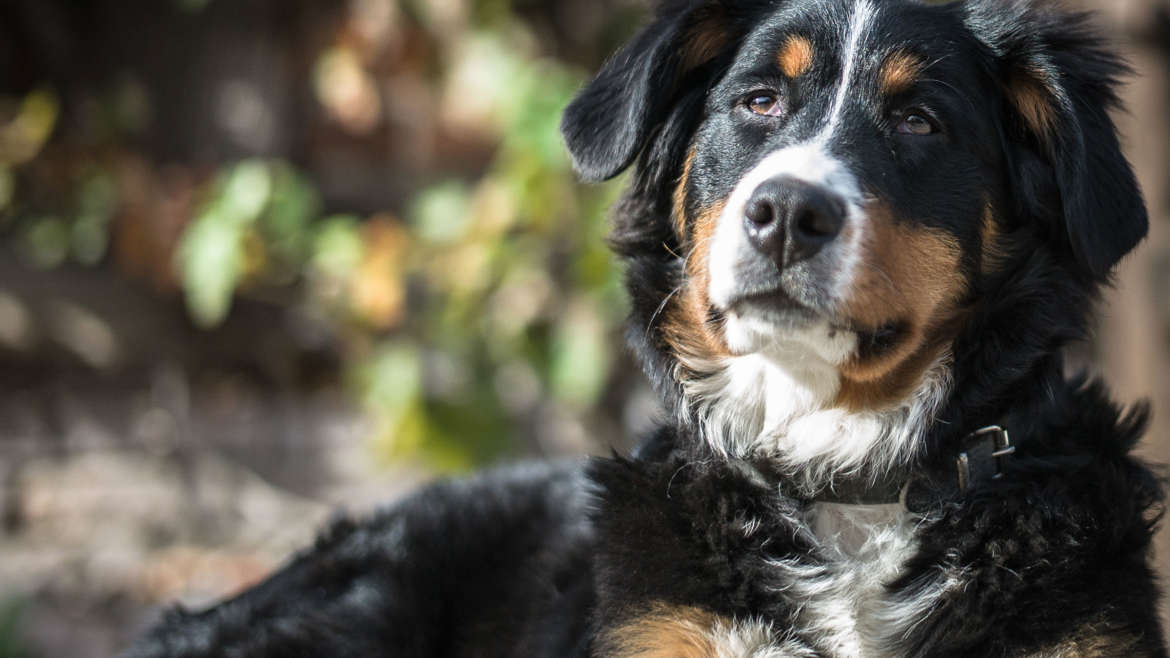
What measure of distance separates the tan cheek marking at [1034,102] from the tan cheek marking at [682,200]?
776 millimetres

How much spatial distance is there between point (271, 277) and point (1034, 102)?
434cm

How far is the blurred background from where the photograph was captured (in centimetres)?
571

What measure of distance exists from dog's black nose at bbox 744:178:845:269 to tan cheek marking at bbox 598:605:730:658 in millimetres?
790

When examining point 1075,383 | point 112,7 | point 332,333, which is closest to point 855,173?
point 1075,383

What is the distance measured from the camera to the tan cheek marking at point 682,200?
9.45ft

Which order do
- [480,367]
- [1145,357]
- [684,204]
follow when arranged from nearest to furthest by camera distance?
[684,204] < [1145,357] < [480,367]

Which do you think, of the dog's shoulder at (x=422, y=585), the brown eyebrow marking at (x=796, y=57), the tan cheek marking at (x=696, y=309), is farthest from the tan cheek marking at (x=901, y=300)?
the dog's shoulder at (x=422, y=585)

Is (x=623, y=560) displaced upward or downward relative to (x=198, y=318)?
downward

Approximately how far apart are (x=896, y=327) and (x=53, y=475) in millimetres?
5364

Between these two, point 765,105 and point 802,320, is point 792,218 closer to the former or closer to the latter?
point 802,320

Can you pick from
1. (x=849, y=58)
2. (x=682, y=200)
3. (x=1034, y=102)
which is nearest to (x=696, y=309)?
(x=682, y=200)

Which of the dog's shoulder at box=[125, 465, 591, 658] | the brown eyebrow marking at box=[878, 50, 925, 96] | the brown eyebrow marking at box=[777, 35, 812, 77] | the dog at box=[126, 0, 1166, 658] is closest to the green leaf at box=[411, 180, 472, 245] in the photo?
the dog's shoulder at box=[125, 465, 591, 658]

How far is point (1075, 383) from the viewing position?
284 centimetres

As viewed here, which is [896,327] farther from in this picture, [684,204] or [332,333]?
[332,333]
